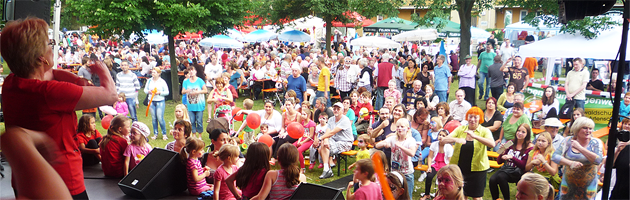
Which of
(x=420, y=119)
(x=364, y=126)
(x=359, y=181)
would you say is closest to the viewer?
(x=359, y=181)

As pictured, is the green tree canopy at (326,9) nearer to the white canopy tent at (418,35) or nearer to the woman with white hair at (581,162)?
the white canopy tent at (418,35)

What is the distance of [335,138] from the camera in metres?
7.06

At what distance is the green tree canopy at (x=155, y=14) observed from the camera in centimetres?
1138

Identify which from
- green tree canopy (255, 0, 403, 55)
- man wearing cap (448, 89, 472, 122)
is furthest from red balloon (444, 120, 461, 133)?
green tree canopy (255, 0, 403, 55)

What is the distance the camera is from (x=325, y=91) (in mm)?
10773

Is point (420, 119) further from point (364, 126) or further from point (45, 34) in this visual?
point (45, 34)

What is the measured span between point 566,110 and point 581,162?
467 cm

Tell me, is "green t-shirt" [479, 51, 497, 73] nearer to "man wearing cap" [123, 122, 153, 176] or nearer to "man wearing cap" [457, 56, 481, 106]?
"man wearing cap" [457, 56, 481, 106]

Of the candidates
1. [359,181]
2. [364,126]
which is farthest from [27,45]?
[364,126]

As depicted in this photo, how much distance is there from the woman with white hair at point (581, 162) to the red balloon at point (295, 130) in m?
3.48

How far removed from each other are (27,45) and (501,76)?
421 inches

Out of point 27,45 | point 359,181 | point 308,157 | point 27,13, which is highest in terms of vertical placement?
point 27,13

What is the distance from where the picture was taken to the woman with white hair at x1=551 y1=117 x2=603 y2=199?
4.47 meters

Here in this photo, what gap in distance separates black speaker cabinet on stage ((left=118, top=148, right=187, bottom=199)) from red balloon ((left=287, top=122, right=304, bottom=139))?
7.36ft
